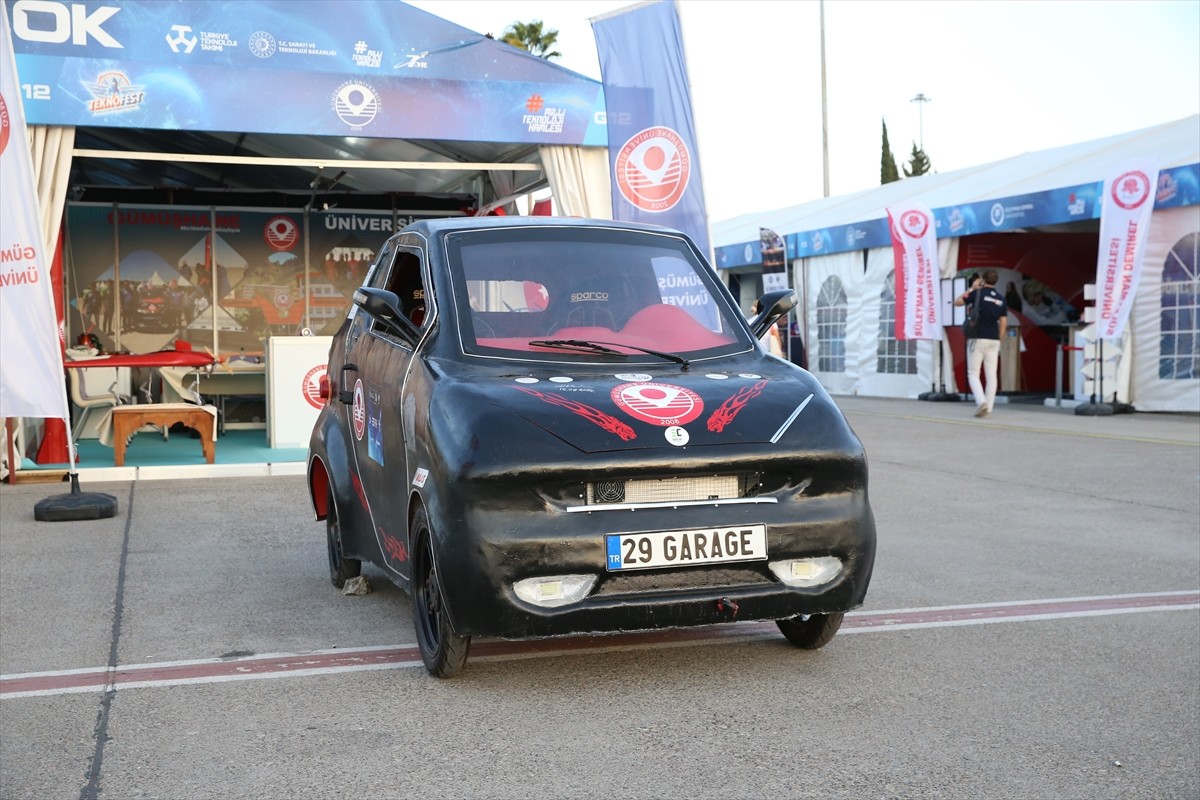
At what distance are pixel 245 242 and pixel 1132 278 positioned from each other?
480 inches

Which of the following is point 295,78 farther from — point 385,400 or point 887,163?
point 887,163

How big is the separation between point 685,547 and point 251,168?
13.6m

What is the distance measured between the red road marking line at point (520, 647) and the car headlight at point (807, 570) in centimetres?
93

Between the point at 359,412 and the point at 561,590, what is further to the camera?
the point at 359,412

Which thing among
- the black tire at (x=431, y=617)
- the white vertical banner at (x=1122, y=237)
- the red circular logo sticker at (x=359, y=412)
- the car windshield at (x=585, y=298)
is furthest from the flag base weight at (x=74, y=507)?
the white vertical banner at (x=1122, y=237)

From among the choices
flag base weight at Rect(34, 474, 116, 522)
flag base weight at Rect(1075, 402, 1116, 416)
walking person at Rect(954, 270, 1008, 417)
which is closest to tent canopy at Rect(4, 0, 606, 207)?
flag base weight at Rect(34, 474, 116, 522)

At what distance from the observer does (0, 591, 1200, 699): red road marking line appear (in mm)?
5020

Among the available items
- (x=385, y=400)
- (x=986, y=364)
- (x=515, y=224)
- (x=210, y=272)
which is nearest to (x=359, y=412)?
(x=385, y=400)

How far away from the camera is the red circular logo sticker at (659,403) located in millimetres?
4730

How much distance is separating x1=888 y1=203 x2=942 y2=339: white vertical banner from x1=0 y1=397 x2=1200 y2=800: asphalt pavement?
1381 centimetres

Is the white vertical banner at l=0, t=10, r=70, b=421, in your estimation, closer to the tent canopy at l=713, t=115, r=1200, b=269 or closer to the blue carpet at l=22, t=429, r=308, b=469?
the blue carpet at l=22, t=429, r=308, b=469

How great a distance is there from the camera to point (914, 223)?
22.0 metres

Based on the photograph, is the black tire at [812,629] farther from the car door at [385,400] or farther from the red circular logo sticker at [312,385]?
the red circular logo sticker at [312,385]

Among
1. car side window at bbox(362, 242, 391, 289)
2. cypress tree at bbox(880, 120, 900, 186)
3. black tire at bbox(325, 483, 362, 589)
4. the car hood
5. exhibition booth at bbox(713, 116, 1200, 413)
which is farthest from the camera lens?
cypress tree at bbox(880, 120, 900, 186)
